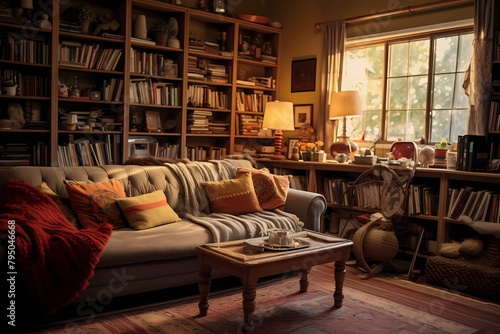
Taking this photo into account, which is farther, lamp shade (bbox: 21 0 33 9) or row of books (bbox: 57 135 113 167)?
row of books (bbox: 57 135 113 167)

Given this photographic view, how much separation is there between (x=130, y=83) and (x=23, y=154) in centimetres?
115

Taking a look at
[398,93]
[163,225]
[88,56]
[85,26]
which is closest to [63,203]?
[163,225]

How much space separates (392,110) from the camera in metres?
4.61

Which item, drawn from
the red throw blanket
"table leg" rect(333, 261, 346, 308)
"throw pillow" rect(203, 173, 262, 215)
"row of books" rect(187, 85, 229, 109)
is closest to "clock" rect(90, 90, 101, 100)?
"row of books" rect(187, 85, 229, 109)

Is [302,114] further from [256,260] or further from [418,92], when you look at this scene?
[256,260]

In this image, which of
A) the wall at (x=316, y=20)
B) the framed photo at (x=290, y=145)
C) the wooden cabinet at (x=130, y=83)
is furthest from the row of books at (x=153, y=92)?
the wall at (x=316, y=20)

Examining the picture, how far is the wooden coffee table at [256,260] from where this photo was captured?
238 cm

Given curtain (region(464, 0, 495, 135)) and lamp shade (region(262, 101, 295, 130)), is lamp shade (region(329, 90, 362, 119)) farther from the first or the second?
curtain (region(464, 0, 495, 135))

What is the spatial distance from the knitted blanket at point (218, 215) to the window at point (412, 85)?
1.67 m

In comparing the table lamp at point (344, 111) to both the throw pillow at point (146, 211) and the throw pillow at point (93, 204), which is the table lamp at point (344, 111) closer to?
the throw pillow at point (146, 211)

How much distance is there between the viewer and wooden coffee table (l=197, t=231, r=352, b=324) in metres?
2.38

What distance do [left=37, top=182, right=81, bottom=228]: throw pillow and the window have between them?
302 centimetres

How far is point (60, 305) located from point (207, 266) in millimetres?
782

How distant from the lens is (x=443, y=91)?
4258 millimetres
